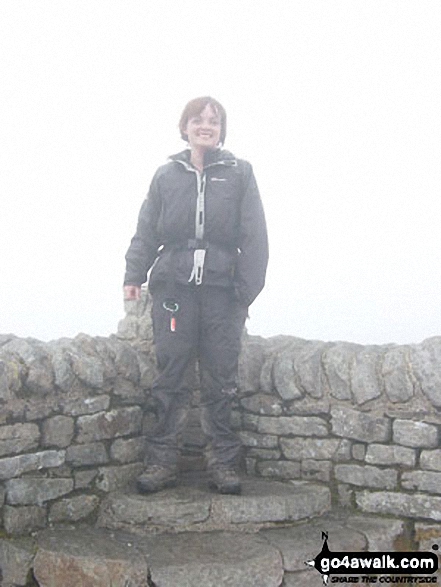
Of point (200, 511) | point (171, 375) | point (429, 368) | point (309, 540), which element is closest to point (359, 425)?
point (429, 368)

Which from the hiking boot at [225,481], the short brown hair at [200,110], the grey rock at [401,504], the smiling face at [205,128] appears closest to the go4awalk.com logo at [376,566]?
the grey rock at [401,504]

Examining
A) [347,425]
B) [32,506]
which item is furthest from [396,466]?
[32,506]

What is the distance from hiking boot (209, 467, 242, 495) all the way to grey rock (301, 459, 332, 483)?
52cm

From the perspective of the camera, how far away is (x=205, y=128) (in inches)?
175

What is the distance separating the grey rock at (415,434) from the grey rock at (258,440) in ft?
2.83

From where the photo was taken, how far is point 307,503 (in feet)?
13.7

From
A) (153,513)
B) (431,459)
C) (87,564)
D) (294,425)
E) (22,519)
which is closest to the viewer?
(87,564)

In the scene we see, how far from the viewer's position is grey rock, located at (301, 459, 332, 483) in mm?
4395

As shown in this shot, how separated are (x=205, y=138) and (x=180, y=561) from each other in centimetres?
268

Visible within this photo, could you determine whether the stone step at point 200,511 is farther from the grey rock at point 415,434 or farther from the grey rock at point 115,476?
the grey rock at point 415,434

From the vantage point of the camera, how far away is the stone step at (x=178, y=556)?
136 inches

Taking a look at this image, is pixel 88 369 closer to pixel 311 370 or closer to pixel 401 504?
pixel 311 370

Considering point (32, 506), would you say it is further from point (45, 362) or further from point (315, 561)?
point (315, 561)

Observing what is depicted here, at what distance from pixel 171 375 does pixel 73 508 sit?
3.35ft
